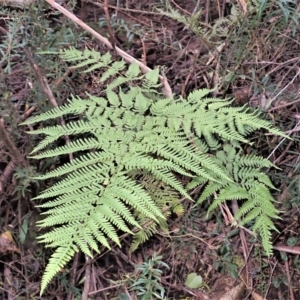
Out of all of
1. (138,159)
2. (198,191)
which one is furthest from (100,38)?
(198,191)

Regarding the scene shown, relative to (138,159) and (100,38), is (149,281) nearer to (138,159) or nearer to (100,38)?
(138,159)

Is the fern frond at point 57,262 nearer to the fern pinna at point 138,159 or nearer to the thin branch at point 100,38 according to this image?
the fern pinna at point 138,159

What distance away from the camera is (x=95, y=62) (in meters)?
2.42

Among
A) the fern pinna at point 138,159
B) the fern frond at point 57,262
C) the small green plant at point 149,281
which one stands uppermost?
the fern pinna at point 138,159

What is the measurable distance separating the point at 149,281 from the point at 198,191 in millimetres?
462

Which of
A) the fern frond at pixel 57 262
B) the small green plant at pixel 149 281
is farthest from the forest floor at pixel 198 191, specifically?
the fern frond at pixel 57 262

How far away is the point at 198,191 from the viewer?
2.23 meters

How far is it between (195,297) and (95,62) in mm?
1225

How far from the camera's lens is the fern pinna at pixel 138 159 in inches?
74.8

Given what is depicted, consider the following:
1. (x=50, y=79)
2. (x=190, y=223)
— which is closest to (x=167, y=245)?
(x=190, y=223)

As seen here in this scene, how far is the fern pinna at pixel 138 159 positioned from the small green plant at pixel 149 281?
0.11m

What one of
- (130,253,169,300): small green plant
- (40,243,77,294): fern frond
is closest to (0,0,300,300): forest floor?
(130,253,169,300): small green plant

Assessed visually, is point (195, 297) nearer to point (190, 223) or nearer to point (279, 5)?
point (190, 223)

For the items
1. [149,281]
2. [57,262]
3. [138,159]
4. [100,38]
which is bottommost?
[149,281]
